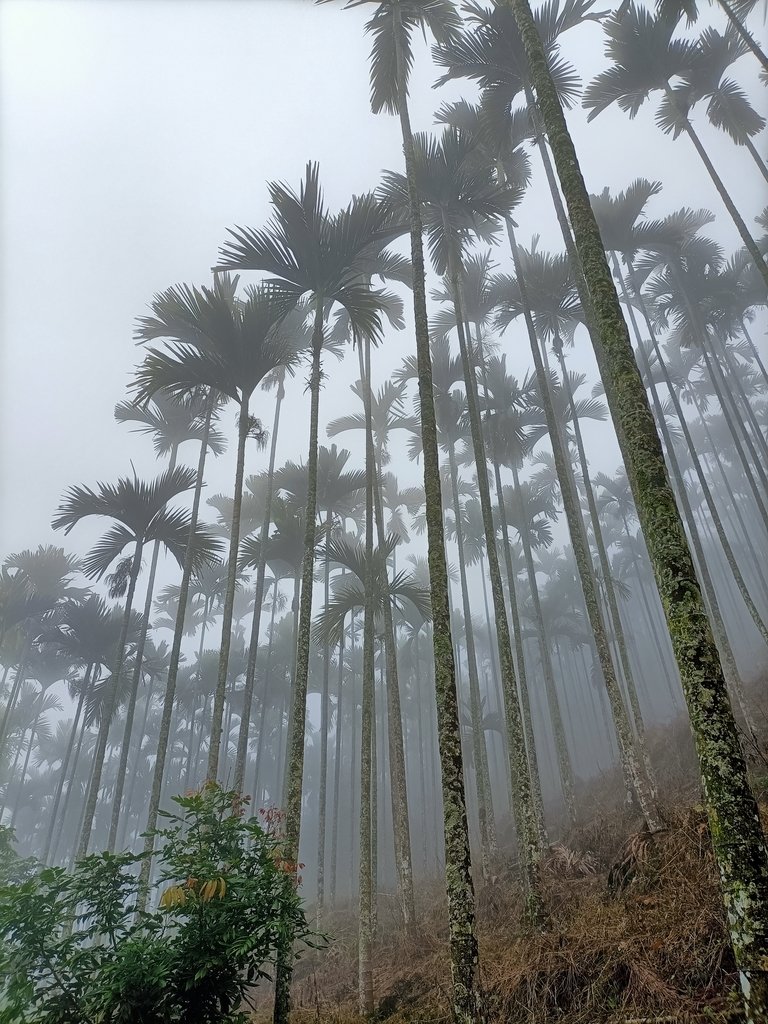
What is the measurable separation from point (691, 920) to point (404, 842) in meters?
5.72

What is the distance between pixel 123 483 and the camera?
12086 mm

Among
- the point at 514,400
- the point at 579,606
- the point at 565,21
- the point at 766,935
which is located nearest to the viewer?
the point at 766,935

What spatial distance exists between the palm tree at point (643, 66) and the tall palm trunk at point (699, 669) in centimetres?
1047

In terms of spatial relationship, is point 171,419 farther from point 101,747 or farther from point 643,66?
point 643,66

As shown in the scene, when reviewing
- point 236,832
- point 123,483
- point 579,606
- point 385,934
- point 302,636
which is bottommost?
point 385,934

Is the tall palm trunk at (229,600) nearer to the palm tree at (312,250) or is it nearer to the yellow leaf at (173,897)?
the palm tree at (312,250)

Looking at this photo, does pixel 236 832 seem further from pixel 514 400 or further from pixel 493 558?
pixel 514 400

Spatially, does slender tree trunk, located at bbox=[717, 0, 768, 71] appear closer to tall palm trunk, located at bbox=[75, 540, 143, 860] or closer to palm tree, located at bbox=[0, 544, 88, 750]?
tall palm trunk, located at bbox=[75, 540, 143, 860]

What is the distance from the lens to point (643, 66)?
41.4ft

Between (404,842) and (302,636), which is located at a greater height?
(302,636)

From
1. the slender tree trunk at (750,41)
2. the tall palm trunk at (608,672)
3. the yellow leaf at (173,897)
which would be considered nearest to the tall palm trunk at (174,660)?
the yellow leaf at (173,897)

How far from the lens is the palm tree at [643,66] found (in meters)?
12.0

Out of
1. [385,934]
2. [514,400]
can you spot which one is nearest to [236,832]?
[385,934]

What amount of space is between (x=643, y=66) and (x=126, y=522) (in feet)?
53.5
